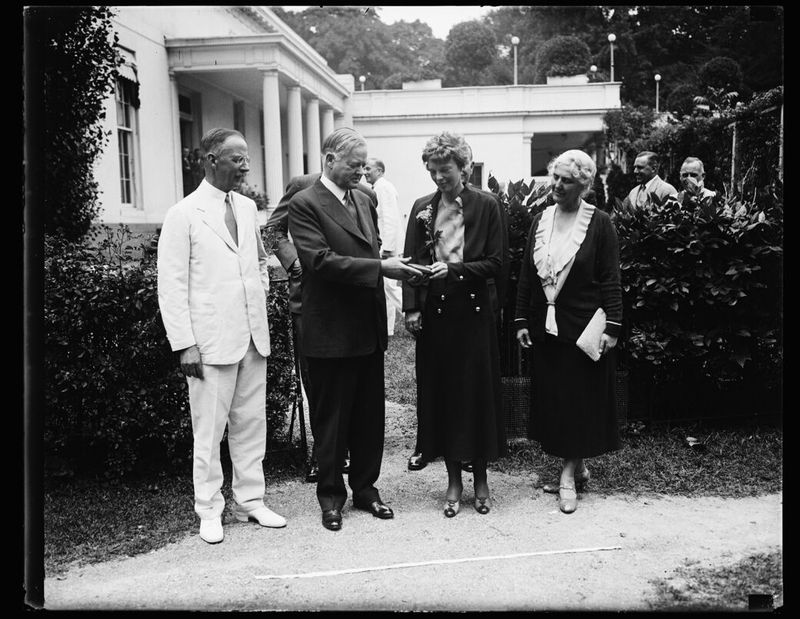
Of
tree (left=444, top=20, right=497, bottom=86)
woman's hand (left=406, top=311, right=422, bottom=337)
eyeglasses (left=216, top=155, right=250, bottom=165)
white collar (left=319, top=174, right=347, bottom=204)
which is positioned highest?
tree (left=444, top=20, right=497, bottom=86)

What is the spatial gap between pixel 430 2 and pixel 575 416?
2.63 meters

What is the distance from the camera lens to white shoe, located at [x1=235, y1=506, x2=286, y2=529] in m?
4.22

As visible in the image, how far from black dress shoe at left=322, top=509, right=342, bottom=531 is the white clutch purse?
1.79 metres

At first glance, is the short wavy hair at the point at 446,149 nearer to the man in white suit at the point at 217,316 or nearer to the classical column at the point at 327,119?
the man in white suit at the point at 217,316

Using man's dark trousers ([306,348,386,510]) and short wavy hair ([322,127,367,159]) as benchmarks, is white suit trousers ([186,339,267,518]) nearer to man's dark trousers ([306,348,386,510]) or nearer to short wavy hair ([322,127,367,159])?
man's dark trousers ([306,348,386,510])

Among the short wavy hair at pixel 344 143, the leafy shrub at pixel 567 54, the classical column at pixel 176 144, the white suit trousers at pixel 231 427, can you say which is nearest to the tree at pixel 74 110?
the classical column at pixel 176 144

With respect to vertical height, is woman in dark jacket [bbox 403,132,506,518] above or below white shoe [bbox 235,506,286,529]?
above

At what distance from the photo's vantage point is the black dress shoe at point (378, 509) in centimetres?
431

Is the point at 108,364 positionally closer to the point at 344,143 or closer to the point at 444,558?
the point at 344,143

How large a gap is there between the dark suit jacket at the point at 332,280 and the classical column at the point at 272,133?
50.6ft

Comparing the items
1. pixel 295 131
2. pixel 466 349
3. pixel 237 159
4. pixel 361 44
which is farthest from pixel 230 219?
pixel 361 44

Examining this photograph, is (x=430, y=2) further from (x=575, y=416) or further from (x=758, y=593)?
(x=758, y=593)

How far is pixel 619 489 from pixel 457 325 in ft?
5.28

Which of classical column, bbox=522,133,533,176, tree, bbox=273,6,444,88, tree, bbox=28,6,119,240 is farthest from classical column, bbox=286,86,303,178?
tree, bbox=273,6,444,88
